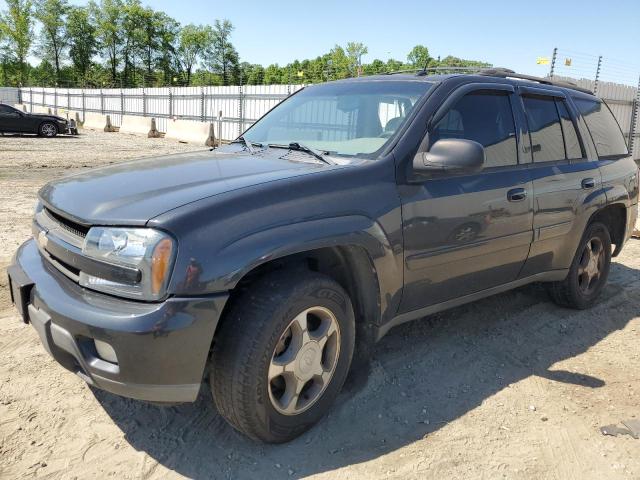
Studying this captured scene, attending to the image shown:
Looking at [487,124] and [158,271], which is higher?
[487,124]

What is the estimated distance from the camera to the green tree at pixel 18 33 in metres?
65.2

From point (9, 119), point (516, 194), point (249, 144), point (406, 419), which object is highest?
point (249, 144)

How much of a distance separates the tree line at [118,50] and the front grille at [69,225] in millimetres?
64191

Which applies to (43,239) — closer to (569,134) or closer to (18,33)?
(569,134)

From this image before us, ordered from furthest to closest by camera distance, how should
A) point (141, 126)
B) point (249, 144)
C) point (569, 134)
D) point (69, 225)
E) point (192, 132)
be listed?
point (141, 126) → point (192, 132) → point (569, 134) → point (249, 144) → point (69, 225)

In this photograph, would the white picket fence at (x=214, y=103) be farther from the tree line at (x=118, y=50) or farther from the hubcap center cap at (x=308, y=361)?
the tree line at (x=118, y=50)

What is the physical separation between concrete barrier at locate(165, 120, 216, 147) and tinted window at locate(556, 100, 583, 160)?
58.3 feet

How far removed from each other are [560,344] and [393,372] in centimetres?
144

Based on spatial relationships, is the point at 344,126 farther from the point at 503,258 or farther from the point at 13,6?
the point at 13,6

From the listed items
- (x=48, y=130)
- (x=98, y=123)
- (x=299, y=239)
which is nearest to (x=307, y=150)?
(x=299, y=239)

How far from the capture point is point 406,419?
293 cm

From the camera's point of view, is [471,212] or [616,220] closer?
[471,212]

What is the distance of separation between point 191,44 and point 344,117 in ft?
283

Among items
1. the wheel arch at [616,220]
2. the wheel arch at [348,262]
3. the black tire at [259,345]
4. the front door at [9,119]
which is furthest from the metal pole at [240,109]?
the black tire at [259,345]
